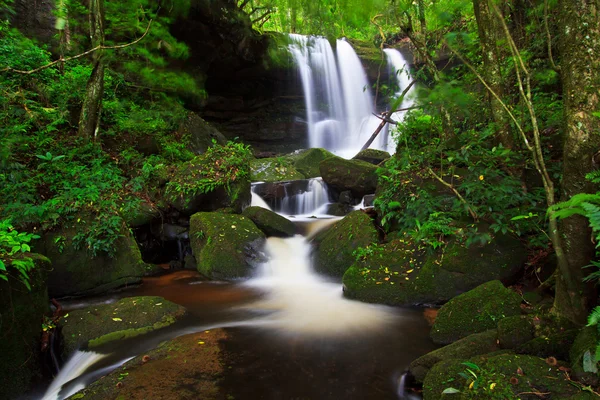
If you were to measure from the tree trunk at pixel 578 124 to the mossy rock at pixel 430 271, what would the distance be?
1871 millimetres

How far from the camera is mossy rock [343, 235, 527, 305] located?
15.1 ft

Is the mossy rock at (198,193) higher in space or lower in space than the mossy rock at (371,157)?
lower

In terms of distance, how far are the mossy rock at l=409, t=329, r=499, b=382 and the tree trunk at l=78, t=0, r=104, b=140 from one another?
8.24 meters

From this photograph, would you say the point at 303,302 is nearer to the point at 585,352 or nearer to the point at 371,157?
the point at 585,352

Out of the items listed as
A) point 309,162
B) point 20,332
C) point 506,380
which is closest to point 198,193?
point 20,332

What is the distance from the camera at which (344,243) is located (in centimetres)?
626

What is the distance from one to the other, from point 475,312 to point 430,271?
1.15 m

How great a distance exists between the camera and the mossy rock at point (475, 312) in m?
3.59

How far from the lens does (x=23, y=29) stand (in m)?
10.0

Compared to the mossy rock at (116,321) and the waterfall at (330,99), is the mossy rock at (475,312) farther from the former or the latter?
the waterfall at (330,99)

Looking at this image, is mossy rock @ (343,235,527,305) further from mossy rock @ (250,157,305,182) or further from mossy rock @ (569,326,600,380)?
mossy rock @ (250,157,305,182)

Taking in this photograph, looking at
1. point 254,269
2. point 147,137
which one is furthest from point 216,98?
point 254,269

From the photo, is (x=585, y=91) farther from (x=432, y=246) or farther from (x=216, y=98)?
(x=216, y=98)

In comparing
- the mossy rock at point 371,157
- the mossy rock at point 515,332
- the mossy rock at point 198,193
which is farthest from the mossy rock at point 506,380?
the mossy rock at point 371,157
